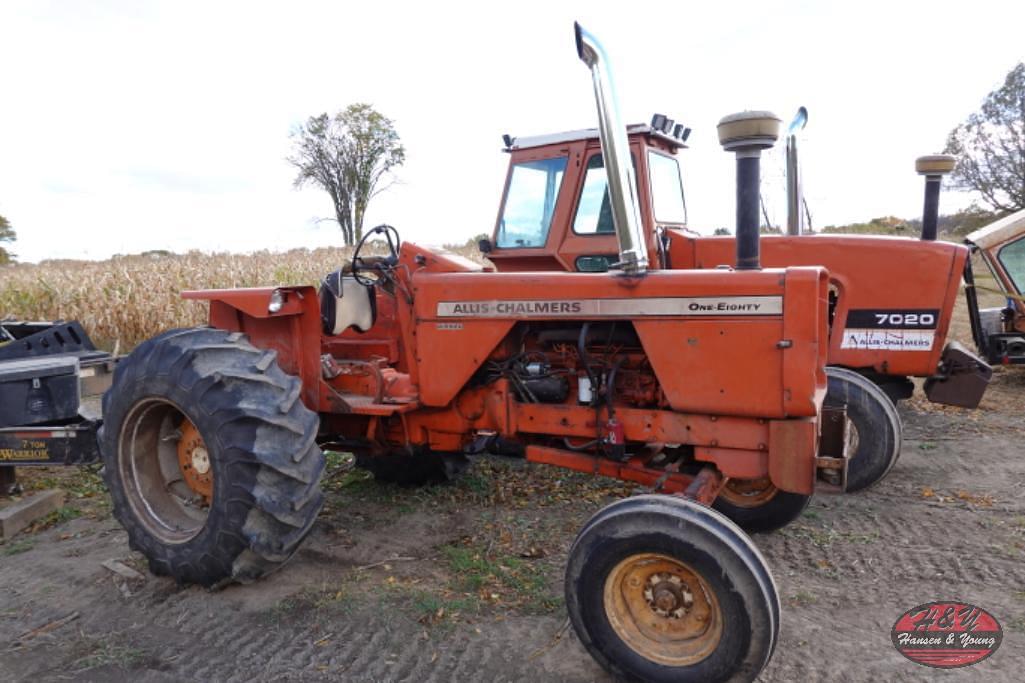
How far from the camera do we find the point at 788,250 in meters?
5.71

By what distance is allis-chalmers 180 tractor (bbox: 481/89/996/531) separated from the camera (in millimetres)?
5484

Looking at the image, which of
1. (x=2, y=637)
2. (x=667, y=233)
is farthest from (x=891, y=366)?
(x=2, y=637)

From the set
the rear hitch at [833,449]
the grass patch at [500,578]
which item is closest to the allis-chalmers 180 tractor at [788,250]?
the rear hitch at [833,449]

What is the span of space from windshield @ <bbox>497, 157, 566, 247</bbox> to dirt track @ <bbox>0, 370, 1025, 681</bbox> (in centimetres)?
188

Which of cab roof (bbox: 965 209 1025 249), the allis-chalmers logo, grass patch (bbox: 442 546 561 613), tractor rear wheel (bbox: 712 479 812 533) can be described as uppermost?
cab roof (bbox: 965 209 1025 249)

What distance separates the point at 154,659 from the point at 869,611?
3129 mm

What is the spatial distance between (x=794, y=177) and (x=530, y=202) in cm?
209

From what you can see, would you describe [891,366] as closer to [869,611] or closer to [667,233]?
[667,233]

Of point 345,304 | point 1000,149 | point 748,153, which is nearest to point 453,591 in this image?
point 345,304

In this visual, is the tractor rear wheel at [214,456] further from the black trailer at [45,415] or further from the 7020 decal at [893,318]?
the 7020 decal at [893,318]

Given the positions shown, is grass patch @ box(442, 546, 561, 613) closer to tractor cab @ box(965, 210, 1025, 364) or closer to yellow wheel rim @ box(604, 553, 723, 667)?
yellow wheel rim @ box(604, 553, 723, 667)

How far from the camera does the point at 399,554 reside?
4086 millimetres

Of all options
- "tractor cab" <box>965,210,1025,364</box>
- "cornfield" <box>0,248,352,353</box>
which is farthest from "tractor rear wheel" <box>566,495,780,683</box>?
"cornfield" <box>0,248,352,353</box>

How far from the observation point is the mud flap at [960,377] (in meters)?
5.77
